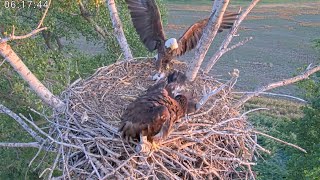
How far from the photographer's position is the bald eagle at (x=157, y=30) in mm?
5719

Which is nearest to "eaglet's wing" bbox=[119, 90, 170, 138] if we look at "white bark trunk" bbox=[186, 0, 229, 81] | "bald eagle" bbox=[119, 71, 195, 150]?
"bald eagle" bbox=[119, 71, 195, 150]

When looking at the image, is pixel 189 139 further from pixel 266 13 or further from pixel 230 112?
pixel 266 13

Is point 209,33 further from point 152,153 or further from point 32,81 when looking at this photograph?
point 32,81

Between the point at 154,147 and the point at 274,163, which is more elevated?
the point at 154,147

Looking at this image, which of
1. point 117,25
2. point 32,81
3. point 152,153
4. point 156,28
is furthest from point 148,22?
point 152,153

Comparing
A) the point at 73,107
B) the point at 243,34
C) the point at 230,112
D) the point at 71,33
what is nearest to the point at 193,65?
the point at 230,112

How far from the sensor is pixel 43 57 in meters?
6.36

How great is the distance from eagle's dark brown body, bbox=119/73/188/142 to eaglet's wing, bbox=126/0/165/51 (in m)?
2.13

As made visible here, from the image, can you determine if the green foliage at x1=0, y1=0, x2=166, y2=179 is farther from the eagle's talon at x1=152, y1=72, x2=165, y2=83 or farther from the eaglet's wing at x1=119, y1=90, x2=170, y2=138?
the eaglet's wing at x1=119, y1=90, x2=170, y2=138

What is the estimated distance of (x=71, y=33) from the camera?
796 centimetres

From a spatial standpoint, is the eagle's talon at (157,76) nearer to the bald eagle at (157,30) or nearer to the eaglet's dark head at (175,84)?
the bald eagle at (157,30)

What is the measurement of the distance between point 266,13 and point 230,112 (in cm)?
3781

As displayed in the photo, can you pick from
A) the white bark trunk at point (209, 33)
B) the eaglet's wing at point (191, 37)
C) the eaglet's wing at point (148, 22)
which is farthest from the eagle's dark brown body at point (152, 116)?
the eaglet's wing at point (148, 22)

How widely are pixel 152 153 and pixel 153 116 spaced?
0.42 meters
